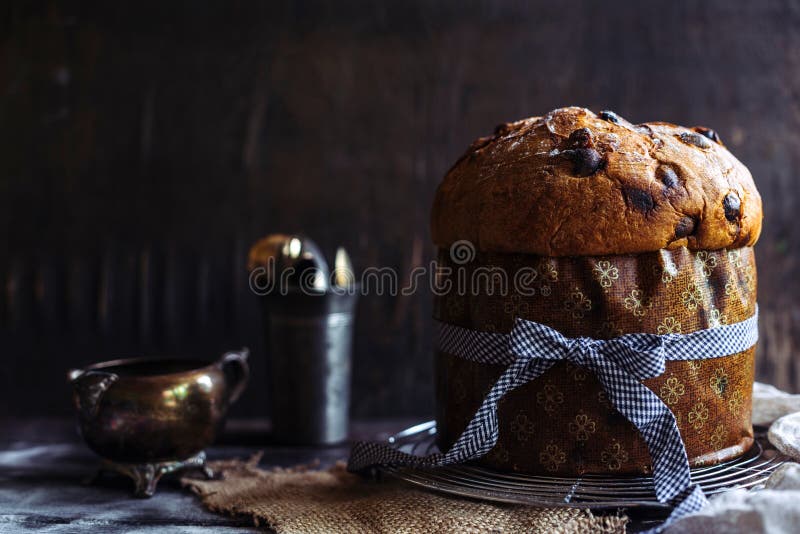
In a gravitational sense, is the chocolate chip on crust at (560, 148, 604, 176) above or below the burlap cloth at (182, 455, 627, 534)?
above

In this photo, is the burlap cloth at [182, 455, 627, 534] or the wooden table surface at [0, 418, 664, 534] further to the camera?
the wooden table surface at [0, 418, 664, 534]

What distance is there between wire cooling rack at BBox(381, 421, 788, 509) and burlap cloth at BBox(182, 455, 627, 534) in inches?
1.0

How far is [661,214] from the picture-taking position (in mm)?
967

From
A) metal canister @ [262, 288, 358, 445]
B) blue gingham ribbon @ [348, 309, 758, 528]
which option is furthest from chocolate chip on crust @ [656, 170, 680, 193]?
metal canister @ [262, 288, 358, 445]

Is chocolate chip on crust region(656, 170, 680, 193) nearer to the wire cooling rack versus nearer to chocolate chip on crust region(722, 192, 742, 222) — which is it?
chocolate chip on crust region(722, 192, 742, 222)

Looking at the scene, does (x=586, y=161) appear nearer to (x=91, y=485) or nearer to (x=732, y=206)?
(x=732, y=206)

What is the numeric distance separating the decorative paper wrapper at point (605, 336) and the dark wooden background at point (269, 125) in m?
0.69

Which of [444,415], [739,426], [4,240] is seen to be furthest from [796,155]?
[4,240]

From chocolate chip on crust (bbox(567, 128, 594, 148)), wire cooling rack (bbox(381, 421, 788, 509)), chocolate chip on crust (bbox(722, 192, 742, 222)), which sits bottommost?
wire cooling rack (bbox(381, 421, 788, 509))

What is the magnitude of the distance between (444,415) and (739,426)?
420 mm

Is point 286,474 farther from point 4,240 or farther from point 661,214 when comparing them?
point 4,240

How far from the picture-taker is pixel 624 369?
0.97 m

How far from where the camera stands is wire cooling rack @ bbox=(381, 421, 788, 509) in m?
0.94

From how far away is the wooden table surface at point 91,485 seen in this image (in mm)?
1077
